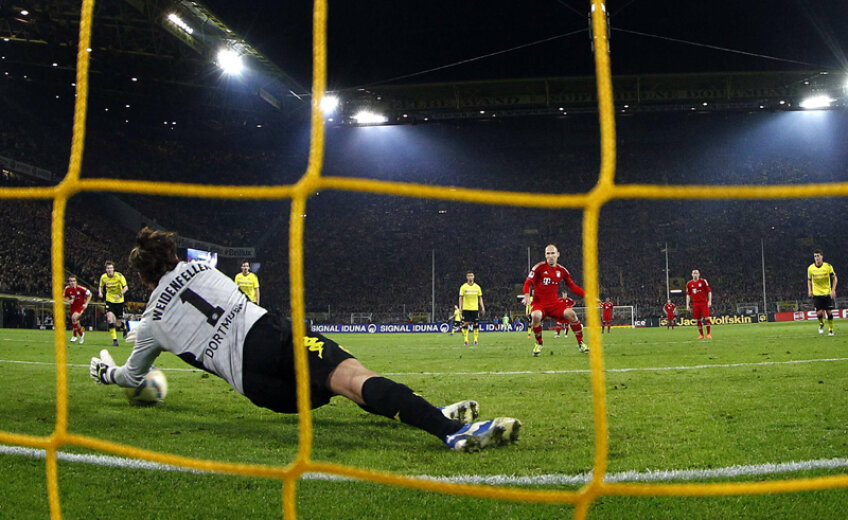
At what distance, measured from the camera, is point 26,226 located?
82.8 feet

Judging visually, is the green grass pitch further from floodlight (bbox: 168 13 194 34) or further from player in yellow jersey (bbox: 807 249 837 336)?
floodlight (bbox: 168 13 194 34)

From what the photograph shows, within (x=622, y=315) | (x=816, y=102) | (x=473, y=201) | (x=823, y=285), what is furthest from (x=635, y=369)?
(x=816, y=102)

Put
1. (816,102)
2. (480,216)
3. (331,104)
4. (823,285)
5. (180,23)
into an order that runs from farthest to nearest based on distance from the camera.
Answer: (480,216), (331,104), (816,102), (180,23), (823,285)

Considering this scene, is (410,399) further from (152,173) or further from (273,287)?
(152,173)

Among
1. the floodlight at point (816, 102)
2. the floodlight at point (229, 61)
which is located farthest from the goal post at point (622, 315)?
the floodlight at point (229, 61)

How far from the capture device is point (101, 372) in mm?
4004

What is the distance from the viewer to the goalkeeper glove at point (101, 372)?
3909 mm

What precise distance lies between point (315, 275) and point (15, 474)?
1265 inches

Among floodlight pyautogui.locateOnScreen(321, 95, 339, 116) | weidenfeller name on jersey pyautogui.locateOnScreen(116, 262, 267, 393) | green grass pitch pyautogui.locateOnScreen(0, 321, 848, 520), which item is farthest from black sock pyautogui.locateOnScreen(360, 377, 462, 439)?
floodlight pyautogui.locateOnScreen(321, 95, 339, 116)

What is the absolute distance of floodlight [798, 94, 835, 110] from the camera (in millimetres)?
31672

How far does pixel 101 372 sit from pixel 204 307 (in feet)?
4.58

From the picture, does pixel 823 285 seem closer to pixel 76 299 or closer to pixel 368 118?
pixel 76 299

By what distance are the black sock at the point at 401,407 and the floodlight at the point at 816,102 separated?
115 feet

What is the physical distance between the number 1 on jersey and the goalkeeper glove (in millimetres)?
1127
